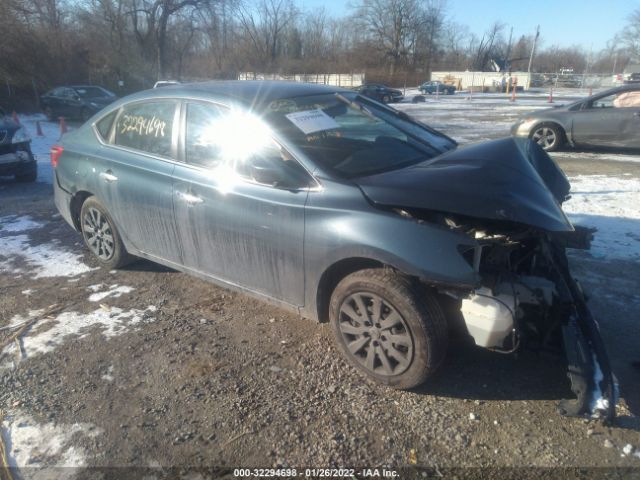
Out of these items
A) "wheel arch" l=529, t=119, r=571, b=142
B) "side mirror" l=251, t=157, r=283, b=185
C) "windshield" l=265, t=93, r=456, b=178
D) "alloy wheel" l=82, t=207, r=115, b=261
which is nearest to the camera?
"side mirror" l=251, t=157, r=283, b=185

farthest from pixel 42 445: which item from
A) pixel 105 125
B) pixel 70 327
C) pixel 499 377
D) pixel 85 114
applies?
pixel 85 114

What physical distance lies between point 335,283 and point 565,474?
1.58 metres

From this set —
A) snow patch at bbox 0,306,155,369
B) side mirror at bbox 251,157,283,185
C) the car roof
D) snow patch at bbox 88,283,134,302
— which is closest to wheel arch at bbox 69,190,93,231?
snow patch at bbox 88,283,134,302

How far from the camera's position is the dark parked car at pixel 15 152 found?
7.94m

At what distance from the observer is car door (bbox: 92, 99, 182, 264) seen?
3.73 m

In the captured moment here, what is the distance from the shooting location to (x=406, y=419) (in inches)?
104

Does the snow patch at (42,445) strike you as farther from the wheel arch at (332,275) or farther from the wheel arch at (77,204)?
the wheel arch at (77,204)

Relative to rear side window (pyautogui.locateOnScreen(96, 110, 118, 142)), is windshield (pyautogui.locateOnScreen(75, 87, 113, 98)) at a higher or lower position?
lower

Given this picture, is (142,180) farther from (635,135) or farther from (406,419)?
(635,135)

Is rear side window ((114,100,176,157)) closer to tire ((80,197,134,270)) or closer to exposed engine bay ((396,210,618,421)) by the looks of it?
tire ((80,197,134,270))

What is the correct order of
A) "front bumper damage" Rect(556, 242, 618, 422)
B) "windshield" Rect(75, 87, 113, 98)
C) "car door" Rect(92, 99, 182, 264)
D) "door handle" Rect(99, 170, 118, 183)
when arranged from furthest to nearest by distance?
"windshield" Rect(75, 87, 113, 98) → "door handle" Rect(99, 170, 118, 183) → "car door" Rect(92, 99, 182, 264) → "front bumper damage" Rect(556, 242, 618, 422)

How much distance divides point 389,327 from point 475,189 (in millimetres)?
939

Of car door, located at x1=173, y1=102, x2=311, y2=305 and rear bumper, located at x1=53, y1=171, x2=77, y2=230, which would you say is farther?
rear bumper, located at x1=53, y1=171, x2=77, y2=230

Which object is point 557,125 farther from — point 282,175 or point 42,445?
point 42,445
